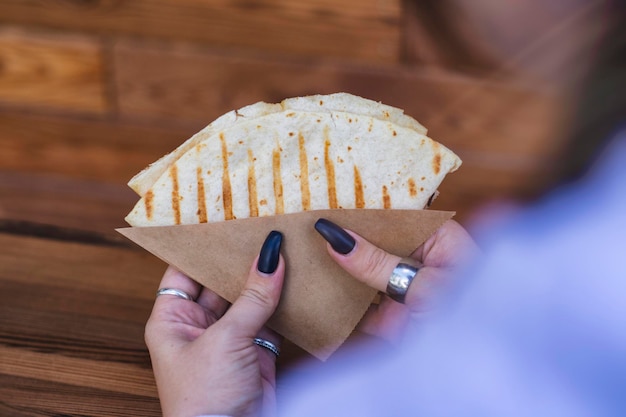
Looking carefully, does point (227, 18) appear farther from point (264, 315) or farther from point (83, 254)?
point (264, 315)

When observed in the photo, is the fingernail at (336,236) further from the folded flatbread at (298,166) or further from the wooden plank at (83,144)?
the wooden plank at (83,144)

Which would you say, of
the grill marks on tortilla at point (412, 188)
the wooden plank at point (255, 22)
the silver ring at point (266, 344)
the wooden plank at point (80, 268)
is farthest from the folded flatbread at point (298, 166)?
the wooden plank at point (255, 22)

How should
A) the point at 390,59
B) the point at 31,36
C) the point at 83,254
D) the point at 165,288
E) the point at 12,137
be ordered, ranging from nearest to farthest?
the point at 165,288, the point at 83,254, the point at 390,59, the point at 31,36, the point at 12,137

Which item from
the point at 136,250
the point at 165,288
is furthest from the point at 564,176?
the point at 136,250

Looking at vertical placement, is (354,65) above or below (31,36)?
above

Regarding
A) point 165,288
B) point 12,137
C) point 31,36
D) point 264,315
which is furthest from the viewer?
point 12,137

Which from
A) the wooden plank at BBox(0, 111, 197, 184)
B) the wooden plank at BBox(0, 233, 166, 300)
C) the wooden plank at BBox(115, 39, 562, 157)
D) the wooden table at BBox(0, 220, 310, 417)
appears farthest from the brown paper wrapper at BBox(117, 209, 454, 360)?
the wooden plank at BBox(0, 111, 197, 184)

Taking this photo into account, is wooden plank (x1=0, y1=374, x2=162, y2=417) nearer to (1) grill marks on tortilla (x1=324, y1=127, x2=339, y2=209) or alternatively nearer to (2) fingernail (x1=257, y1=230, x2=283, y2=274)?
(2) fingernail (x1=257, y1=230, x2=283, y2=274)

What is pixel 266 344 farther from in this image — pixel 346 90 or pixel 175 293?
pixel 346 90
